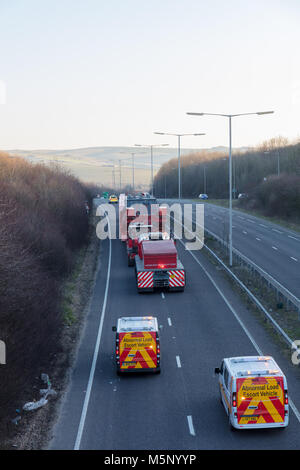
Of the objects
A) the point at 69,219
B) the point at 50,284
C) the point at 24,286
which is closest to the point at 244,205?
the point at 69,219

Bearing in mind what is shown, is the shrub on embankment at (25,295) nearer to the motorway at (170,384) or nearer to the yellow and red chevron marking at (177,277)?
the motorway at (170,384)

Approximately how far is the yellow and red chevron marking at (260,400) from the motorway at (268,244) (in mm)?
16302

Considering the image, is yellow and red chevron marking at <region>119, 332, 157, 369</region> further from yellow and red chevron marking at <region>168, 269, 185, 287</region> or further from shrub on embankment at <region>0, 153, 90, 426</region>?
yellow and red chevron marking at <region>168, 269, 185, 287</region>

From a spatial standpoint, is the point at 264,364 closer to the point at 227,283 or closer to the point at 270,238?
the point at 227,283

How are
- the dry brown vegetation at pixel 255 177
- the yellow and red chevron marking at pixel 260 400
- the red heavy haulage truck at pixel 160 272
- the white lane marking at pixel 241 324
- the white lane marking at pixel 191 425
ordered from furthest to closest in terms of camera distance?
1. the dry brown vegetation at pixel 255 177
2. the red heavy haulage truck at pixel 160 272
3. the white lane marking at pixel 241 324
4. the white lane marking at pixel 191 425
5. the yellow and red chevron marking at pixel 260 400

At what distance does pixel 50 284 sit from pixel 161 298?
8.00 metres

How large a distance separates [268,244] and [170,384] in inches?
1274

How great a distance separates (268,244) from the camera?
49031 mm

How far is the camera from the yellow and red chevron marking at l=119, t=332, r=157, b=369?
1851 cm

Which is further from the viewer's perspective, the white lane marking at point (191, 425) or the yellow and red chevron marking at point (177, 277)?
the yellow and red chevron marking at point (177, 277)

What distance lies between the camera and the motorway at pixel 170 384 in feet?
46.9

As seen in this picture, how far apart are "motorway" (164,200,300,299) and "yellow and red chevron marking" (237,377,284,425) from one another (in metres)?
16.3

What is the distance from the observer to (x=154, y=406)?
1666 centimetres

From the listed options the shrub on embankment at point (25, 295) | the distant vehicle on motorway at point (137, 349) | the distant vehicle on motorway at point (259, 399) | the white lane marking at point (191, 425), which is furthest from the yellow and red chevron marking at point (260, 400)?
the shrub on embankment at point (25, 295)
